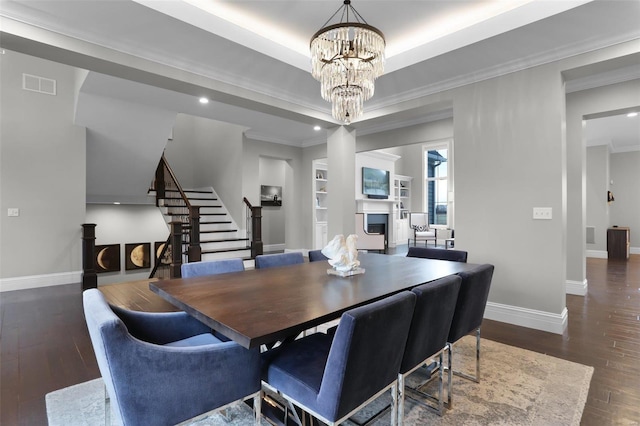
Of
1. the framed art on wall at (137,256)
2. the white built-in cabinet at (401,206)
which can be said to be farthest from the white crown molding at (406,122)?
the framed art on wall at (137,256)

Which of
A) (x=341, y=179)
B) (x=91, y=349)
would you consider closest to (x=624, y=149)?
(x=341, y=179)

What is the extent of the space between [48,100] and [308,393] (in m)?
6.22

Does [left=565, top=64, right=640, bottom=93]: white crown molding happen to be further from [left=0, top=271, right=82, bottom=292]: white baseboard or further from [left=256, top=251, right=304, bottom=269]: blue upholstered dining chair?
[left=0, top=271, right=82, bottom=292]: white baseboard

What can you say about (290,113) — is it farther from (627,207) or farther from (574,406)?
(627,207)

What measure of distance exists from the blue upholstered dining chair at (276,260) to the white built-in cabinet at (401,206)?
8206 mm

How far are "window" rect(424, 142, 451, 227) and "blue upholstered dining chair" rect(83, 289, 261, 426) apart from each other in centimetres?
1124

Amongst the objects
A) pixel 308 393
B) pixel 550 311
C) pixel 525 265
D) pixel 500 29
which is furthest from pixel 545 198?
pixel 308 393

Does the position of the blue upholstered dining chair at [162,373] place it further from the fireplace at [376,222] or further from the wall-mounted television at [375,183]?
the fireplace at [376,222]

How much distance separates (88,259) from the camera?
492cm

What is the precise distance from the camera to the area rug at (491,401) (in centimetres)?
180

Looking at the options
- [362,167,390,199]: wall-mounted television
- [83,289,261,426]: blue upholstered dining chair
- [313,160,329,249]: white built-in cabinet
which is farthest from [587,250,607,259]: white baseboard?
[83,289,261,426]: blue upholstered dining chair

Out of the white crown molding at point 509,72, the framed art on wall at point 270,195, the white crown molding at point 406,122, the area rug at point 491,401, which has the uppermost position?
the white crown molding at point 406,122

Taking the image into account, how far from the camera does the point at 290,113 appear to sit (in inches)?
170

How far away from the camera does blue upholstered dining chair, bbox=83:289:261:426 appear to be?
3.59ft
